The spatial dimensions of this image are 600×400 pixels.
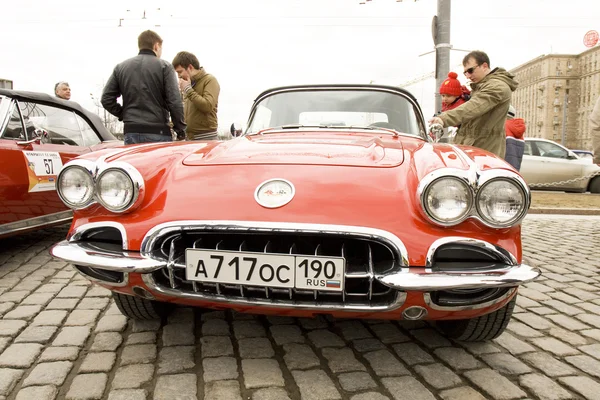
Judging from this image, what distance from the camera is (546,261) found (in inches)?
163

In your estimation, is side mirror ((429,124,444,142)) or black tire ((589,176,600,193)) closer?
side mirror ((429,124,444,142))

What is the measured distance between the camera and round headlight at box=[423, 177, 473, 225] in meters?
1.88

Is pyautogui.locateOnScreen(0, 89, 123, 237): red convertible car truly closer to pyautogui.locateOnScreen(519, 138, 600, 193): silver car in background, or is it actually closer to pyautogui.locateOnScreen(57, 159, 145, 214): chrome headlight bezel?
pyautogui.locateOnScreen(57, 159, 145, 214): chrome headlight bezel

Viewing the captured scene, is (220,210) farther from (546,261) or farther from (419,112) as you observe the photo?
(546,261)

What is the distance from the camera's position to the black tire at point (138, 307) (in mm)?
2418

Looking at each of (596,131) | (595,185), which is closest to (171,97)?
(596,131)

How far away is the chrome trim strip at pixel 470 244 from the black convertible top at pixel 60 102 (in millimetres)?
3748

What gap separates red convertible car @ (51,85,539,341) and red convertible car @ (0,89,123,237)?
1774 mm

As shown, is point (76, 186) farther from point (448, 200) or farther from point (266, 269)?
point (448, 200)

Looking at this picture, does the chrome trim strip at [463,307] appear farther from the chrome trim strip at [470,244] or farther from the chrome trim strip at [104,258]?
the chrome trim strip at [104,258]

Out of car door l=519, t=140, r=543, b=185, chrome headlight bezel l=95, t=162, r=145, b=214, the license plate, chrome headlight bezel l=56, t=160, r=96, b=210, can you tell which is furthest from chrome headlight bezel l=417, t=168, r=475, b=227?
car door l=519, t=140, r=543, b=185

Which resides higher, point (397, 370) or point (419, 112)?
point (419, 112)

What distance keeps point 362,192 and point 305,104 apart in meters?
1.65

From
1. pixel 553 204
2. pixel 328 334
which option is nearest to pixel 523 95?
pixel 553 204
